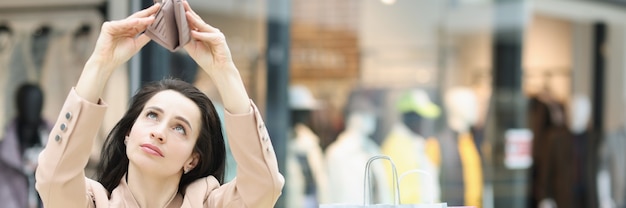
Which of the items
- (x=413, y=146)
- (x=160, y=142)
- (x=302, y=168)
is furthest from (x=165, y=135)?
(x=413, y=146)

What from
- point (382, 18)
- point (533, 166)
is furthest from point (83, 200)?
point (533, 166)

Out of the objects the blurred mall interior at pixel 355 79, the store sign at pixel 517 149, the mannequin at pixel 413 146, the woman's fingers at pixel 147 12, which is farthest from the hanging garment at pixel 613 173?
the woman's fingers at pixel 147 12

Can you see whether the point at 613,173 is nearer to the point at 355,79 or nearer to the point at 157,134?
the point at 355,79

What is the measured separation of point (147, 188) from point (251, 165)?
274 millimetres

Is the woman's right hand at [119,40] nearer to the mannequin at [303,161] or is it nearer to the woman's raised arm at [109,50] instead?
the woman's raised arm at [109,50]

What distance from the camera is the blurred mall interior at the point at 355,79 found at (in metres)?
6.09

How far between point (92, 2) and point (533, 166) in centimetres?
525

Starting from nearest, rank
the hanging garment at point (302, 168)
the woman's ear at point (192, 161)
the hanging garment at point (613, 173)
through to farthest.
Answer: the woman's ear at point (192, 161) < the hanging garment at point (302, 168) < the hanging garment at point (613, 173)

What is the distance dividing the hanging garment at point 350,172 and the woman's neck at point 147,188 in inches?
169

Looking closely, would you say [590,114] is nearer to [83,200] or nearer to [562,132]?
[562,132]

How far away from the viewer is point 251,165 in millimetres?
2551

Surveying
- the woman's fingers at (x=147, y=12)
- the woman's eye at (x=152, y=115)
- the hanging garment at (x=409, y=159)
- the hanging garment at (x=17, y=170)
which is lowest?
the hanging garment at (x=409, y=159)

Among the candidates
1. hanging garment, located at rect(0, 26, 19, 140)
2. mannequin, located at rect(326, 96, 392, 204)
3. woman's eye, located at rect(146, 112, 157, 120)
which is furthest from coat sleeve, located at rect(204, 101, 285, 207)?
mannequin, located at rect(326, 96, 392, 204)

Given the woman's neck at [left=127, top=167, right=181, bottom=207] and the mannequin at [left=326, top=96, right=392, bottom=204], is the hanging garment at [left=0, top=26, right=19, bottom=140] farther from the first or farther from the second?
the woman's neck at [left=127, top=167, right=181, bottom=207]
